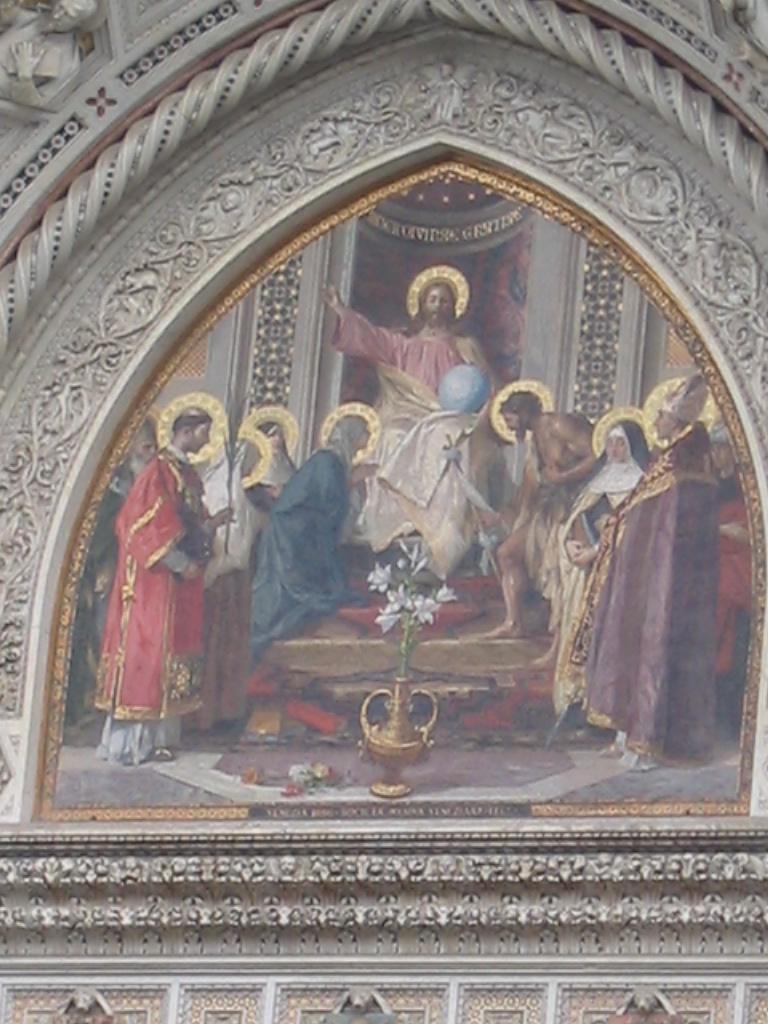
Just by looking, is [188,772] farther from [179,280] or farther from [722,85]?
[722,85]

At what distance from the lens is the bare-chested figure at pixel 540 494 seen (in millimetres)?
16828

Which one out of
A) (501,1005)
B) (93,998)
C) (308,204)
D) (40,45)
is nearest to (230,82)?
(308,204)

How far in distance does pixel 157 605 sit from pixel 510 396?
5.06ft

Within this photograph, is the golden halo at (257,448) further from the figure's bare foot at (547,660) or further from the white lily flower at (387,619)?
the figure's bare foot at (547,660)

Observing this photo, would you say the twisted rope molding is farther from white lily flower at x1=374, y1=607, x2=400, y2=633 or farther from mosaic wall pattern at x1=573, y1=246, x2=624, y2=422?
white lily flower at x1=374, y1=607, x2=400, y2=633

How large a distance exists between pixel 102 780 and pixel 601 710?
188cm

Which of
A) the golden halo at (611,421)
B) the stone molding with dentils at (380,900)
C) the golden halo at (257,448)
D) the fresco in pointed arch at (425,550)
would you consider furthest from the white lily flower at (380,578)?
the stone molding with dentils at (380,900)

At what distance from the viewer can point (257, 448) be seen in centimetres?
1736

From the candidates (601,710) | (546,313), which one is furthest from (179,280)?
(601,710)

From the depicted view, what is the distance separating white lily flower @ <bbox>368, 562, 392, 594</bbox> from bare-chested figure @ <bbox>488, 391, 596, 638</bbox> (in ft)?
1.39

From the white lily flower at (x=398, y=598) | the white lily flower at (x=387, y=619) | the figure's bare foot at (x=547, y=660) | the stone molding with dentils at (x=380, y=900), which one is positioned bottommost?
the stone molding with dentils at (x=380, y=900)

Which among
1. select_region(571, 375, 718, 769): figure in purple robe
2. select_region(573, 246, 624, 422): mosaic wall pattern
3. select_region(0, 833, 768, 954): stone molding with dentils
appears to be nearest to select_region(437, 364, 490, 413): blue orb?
select_region(573, 246, 624, 422): mosaic wall pattern

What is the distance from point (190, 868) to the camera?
1622 cm

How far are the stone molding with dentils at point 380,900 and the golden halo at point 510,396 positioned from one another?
1792 millimetres
